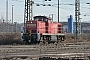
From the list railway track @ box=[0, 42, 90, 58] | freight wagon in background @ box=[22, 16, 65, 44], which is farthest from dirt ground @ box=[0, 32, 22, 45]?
railway track @ box=[0, 42, 90, 58]

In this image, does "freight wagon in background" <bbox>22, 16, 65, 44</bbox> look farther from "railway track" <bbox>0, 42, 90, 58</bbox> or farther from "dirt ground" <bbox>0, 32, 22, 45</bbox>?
"railway track" <bbox>0, 42, 90, 58</bbox>

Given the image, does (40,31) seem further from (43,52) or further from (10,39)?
(43,52)

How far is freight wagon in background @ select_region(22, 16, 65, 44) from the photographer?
31.4 meters

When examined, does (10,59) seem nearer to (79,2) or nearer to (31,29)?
(31,29)

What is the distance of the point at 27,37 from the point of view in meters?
31.3

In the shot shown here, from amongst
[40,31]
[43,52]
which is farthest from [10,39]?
[43,52]

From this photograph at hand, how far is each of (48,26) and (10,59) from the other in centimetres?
Answer: 2087

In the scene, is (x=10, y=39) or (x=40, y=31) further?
(x=10, y=39)

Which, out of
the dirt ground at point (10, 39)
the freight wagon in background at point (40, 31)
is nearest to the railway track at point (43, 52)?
the freight wagon in background at point (40, 31)

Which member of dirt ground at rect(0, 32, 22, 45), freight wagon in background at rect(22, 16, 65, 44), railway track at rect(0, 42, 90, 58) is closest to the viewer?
railway track at rect(0, 42, 90, 58)

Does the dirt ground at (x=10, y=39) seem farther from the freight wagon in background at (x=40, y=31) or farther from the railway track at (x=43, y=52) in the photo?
the railway track at (x=43, y=52)

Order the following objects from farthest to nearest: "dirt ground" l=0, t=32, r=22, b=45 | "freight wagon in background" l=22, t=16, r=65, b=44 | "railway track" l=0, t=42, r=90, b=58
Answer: "dirt ground" l=0, t=32, r=22, b=45 → "freight wagon in background" l=22, t=16, r=65, b=44 → "railway track" l=0, t=42, r=90, b=58

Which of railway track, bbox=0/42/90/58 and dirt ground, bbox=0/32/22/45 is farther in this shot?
dirt ground, bbox=0/32/22/45

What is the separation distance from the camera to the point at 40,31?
32.2 meters
